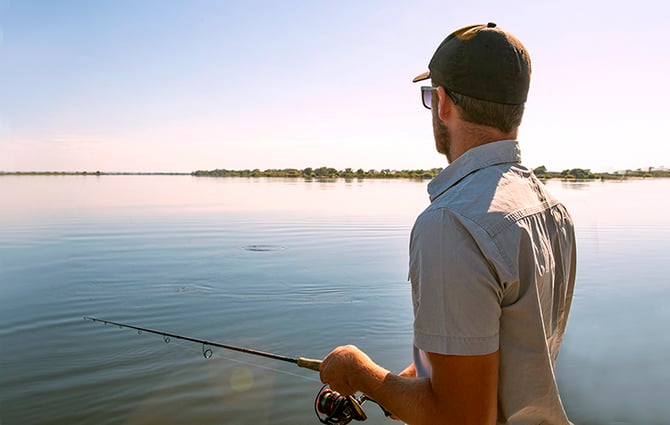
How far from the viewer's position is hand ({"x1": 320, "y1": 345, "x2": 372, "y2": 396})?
5.05 ft

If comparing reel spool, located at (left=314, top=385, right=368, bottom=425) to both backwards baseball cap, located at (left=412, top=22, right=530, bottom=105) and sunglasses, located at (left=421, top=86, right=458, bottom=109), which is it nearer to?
sunglasses, located at (left=421, top=86, right=458, bottom=109)

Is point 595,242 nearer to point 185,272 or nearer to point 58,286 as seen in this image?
point 185,272

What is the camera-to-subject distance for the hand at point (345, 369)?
154cm

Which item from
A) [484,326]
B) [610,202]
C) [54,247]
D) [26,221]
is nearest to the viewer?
[484,326]

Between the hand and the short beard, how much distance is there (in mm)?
639

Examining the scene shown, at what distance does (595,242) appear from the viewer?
46.0 ft

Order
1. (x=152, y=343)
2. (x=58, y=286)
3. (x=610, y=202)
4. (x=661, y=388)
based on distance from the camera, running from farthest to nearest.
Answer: (x=610, y=202) < (x=58, y=286) < (x=152, y=343) < (x=661, y=388)

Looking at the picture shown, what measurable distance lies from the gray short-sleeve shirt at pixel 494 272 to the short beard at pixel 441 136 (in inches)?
3.8

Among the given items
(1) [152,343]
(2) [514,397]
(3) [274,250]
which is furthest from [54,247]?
(2) [514,397]

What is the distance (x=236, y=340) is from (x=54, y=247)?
8.06m

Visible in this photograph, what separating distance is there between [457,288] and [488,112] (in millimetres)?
525

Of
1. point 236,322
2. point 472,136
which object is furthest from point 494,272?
point 236,322

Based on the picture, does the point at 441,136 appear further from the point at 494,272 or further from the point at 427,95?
the point at 494,272

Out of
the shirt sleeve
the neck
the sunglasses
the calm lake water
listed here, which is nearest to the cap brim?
the sunglasses
